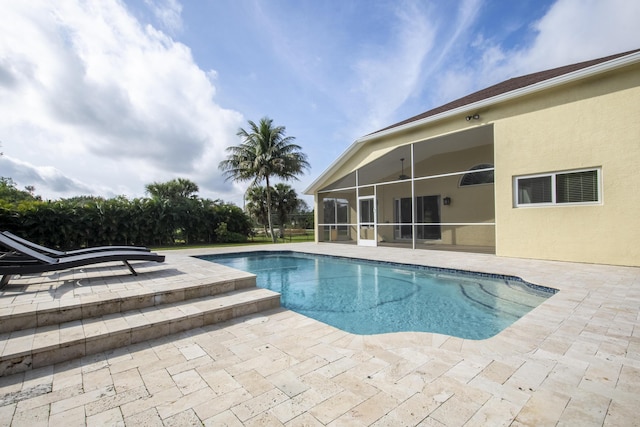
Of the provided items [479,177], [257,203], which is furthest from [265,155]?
[479,177]

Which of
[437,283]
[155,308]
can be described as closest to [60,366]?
[155,308]

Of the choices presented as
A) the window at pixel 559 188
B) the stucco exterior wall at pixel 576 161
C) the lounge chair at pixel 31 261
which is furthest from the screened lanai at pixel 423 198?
the lounge chair at pixel 31 261

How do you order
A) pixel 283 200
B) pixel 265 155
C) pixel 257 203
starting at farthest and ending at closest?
pixel 283 200 < pixel 257 203 < pixel 265 155

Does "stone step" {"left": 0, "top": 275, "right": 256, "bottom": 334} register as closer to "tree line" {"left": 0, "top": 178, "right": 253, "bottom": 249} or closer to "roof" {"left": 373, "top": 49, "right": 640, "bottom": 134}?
"roof" {"left": 373, "top": 49, "right": 640, "bottom": 134}

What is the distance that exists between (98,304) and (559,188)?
429 inches

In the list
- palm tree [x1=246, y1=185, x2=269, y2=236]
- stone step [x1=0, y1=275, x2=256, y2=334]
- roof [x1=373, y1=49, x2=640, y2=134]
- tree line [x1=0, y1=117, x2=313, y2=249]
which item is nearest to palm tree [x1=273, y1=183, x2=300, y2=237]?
tree line [x1=0, y1=117, x2=313, y2=249]

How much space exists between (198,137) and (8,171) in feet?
85.2

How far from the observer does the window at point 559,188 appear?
7.52m

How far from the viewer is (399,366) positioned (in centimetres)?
262

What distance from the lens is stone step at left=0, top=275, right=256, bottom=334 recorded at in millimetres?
3275

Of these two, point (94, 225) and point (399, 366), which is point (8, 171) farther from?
point (399, 366)

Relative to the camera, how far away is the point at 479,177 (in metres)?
13.0

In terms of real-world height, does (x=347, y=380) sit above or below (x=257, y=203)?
below

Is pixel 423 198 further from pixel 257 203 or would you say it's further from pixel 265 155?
pixel 257 203
